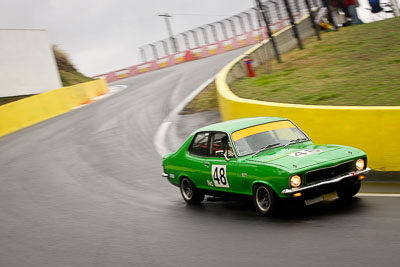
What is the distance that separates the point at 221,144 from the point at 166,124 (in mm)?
9568

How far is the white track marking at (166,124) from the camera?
47.9 ft

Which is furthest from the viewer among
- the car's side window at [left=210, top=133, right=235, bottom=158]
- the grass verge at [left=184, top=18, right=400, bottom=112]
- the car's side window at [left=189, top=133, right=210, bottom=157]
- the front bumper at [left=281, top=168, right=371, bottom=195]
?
the grass verge at [left=184, top=18, right=400, bottom=112]

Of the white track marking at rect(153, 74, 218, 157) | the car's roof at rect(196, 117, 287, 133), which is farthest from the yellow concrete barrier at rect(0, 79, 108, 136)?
the car's roof at rect(196, 117, 287, 133)

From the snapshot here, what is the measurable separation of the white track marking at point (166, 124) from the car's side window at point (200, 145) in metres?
4.80

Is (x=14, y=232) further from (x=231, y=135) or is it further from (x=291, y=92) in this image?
(x=291, y=92)

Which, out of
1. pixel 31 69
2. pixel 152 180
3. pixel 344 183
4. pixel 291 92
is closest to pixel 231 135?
pixel 344 183

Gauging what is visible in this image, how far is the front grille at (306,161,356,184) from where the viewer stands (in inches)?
277

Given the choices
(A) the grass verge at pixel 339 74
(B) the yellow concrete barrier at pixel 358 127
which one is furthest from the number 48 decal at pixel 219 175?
(A) the grass verge at pixel 339 74

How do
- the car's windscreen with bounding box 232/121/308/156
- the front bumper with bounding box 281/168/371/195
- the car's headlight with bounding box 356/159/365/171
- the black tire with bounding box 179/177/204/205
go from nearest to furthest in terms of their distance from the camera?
the front bumper with bounding box 281/168/371/195 < the car's headlight with bounding box 356/159/365/171 < the car's windscreen with bounding box 232/121/308/156 < the black tire with bounding box 179/177/204/205

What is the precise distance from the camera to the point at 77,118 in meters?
22.8

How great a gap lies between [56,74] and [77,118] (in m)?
10.3

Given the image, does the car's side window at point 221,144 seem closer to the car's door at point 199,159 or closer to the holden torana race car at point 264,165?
the holden torana race car at point 264,165

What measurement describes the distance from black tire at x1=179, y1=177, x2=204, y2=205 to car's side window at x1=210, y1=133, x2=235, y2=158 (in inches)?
30.4

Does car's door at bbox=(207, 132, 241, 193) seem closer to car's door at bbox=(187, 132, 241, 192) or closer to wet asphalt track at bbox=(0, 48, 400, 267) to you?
car's door at bbox=(187, 132, 241, 192)
